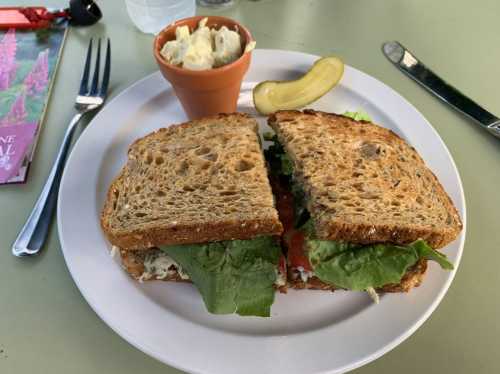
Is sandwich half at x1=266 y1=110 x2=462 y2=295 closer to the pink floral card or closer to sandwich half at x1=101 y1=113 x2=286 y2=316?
sandwich half at x1=101 y1=113 x2=286 y2=316

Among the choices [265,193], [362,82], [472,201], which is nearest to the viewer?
[265,193]

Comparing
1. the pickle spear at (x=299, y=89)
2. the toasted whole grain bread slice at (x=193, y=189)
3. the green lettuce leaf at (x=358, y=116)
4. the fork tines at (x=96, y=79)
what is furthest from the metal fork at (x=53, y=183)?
the green lettuce leaf at (x=358, y=116)

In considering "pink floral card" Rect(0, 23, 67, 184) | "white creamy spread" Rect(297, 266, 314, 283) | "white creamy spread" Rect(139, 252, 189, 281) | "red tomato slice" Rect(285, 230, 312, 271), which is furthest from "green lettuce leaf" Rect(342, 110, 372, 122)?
"pink floral card" Rect(0, 23, 67, 184)

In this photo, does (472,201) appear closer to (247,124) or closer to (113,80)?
(247,124)

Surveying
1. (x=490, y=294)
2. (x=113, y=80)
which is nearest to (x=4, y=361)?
(x=113, y=80)

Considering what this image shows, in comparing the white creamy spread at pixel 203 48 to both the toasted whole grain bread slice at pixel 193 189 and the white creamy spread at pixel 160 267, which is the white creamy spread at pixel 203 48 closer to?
the toasted whole grain bread slice at pixel 193 189

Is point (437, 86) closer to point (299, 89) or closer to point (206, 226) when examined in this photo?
point (299, 89)
